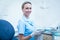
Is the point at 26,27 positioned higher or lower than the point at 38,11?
lower

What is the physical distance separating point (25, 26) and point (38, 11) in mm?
840

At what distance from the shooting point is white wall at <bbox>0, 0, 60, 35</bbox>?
7.84ft

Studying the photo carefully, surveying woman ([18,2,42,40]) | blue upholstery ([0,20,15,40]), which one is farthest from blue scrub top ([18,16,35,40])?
blue upholstery ([0,20,15,40])

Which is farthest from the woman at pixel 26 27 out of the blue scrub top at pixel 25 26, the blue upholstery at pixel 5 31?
the blue upholstery at pixel 5 31

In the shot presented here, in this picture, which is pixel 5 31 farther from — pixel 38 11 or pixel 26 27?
pixel 38 11

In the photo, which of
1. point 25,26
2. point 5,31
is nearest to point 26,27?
point 25,26

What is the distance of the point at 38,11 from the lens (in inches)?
99.9

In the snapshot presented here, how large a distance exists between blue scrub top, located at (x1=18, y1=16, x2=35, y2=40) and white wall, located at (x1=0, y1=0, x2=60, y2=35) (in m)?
0.68

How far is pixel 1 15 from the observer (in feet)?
7.80

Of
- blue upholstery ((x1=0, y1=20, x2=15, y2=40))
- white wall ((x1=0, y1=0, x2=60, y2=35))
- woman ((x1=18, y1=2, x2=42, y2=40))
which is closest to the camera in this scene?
blue upholstery ((x1=0, y1=20, x2=15, y2=40))

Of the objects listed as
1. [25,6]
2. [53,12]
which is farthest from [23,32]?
[53,12]

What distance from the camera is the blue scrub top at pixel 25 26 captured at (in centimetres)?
171

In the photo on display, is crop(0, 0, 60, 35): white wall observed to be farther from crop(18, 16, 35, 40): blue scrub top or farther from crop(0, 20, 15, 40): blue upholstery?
crop(0, 20, 15, 40): blue upholstery

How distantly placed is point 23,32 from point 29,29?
9cm
